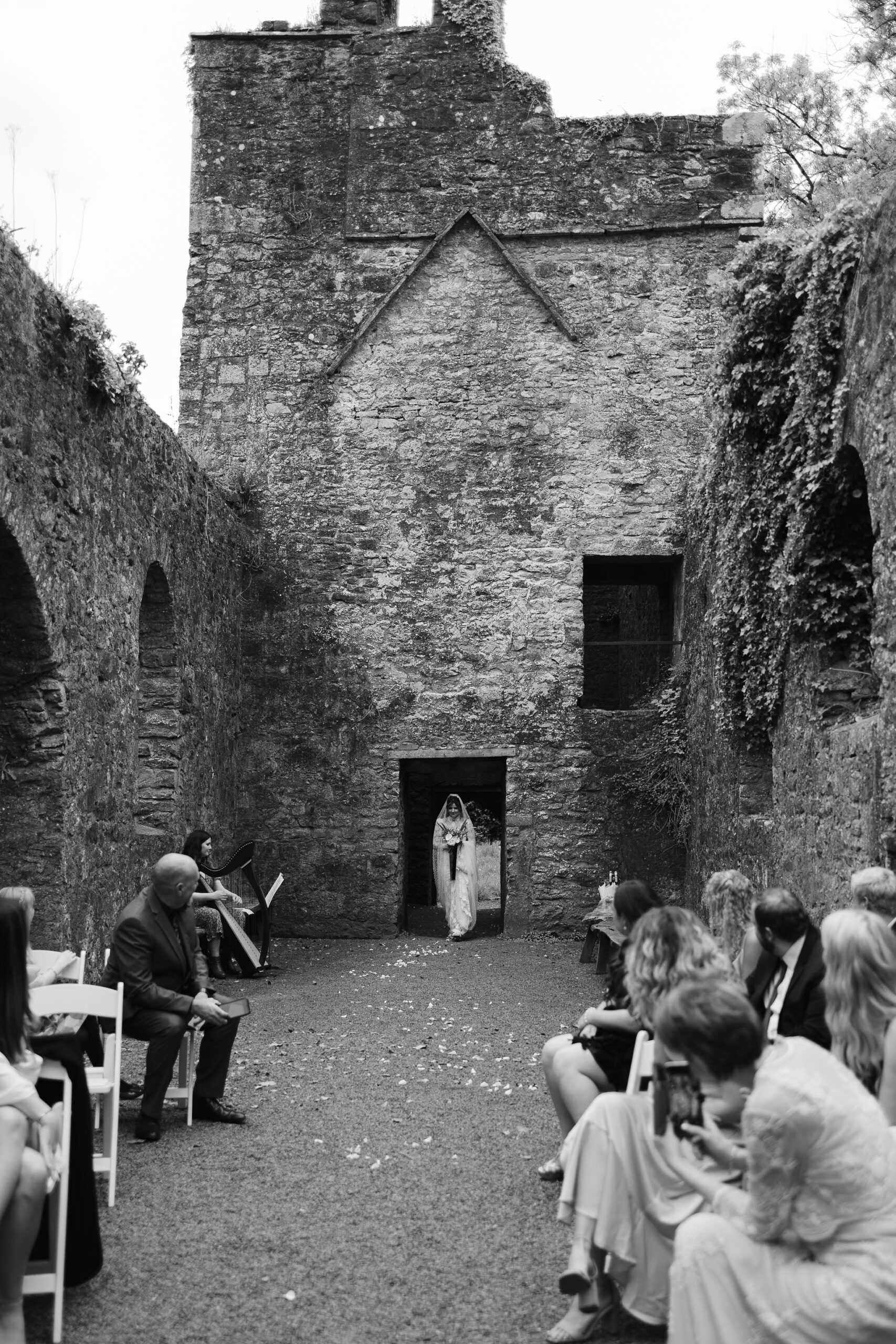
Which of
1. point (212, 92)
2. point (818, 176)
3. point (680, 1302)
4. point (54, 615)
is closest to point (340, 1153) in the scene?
point (680, 1302)

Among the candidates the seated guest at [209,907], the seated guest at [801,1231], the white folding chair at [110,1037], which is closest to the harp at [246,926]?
the seated guest at [209,907]

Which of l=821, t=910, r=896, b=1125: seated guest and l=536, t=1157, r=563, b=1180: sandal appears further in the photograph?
l=536, t=1157, r=563, b=1180: sandal

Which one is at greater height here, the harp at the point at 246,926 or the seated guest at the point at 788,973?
the seated guest at the point at 788,973

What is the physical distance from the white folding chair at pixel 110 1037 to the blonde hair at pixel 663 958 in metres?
1.78

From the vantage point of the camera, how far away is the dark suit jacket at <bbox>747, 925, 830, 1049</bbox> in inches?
151

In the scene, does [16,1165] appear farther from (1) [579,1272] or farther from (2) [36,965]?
(2) [36,965]

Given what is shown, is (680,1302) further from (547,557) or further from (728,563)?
(547,557)

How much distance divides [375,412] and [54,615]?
599cm

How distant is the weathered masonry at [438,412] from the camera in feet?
40.0

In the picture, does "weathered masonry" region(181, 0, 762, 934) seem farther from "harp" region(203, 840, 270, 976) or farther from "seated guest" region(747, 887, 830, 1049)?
"seated guest" region(747, 887, 830, 1049)

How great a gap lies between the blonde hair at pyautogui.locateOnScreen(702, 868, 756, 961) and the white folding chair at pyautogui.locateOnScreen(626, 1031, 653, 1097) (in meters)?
1.16

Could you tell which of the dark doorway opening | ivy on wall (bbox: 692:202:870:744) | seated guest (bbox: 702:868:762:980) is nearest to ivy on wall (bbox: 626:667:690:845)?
the dark doorway opening

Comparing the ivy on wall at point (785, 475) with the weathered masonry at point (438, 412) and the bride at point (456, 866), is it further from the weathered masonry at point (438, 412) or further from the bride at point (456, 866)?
the bride at point (456, 866)

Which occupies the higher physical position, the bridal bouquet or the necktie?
the necktie
